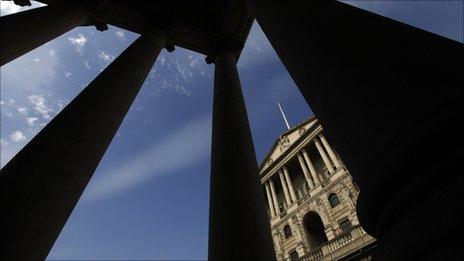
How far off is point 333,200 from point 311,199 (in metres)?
3.27

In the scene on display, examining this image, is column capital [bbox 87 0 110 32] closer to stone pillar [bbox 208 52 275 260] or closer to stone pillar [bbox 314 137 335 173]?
stone pillar [bbox 208 52 275 260]

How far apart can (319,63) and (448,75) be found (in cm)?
126

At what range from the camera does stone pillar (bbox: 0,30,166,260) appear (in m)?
3.53

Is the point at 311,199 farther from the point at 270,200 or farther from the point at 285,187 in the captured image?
the point at 270,200

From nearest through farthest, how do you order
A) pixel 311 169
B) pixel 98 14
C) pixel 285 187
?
1. pixel 98 14
2. pixel 311 169
3. pixel 285 187

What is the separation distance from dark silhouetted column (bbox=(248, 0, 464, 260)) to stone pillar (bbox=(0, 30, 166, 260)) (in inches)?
149

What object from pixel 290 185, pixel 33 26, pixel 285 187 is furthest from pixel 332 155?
pixel 33 26

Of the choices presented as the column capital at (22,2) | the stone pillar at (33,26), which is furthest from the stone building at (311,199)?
the column capital at (22,2)

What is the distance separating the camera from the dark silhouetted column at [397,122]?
1.46 metres

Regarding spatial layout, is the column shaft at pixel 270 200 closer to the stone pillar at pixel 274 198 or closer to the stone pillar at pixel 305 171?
the stone pillar at pixel 274 198

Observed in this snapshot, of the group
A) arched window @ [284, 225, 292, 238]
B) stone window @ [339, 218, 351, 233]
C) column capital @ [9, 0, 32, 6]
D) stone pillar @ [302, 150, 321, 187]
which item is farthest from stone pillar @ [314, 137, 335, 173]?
column capital @ [9, 0, 32, 6]

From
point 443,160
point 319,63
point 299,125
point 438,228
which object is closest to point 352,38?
point 319,63

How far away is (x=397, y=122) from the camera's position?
1.74m

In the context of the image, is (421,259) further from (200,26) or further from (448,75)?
(200,26)
